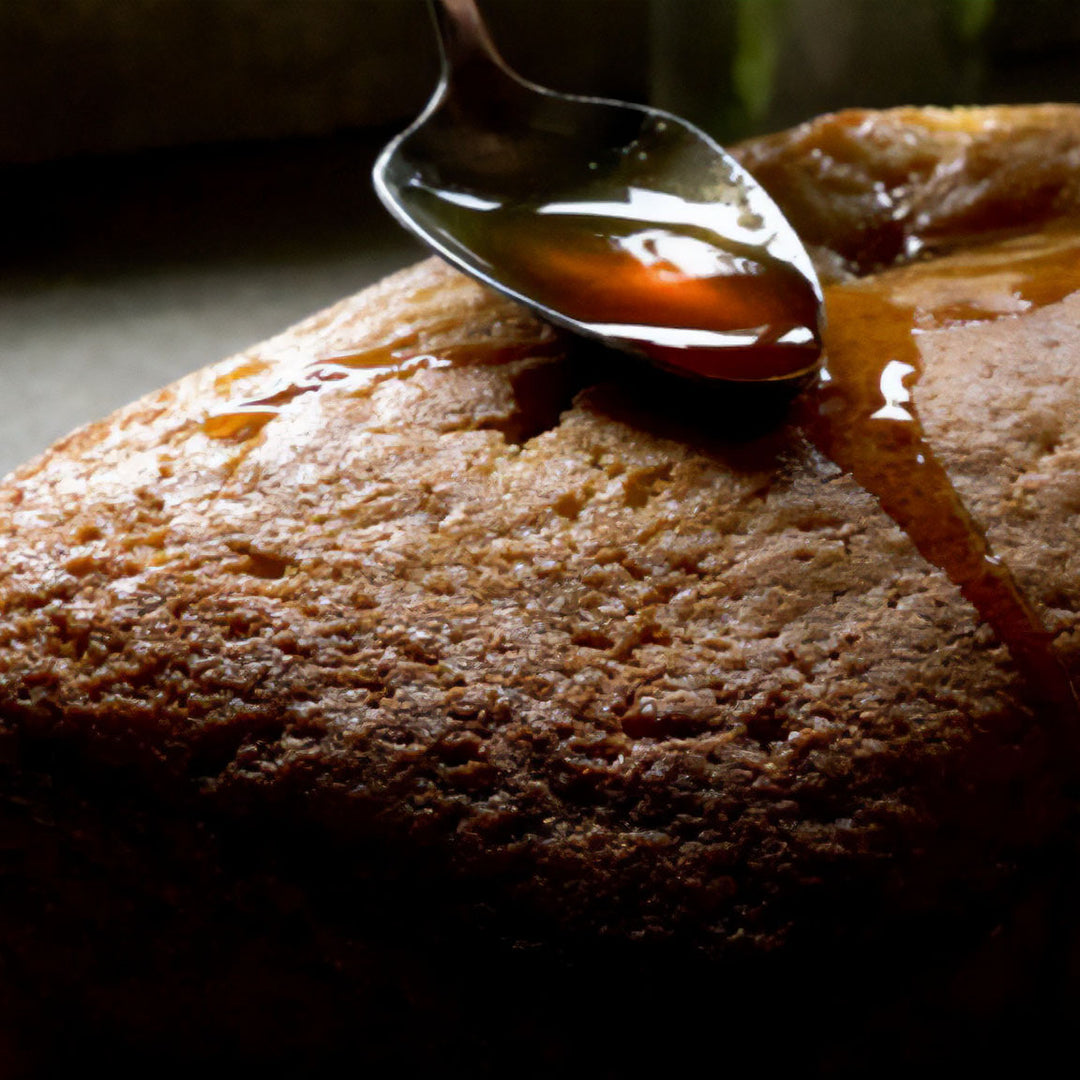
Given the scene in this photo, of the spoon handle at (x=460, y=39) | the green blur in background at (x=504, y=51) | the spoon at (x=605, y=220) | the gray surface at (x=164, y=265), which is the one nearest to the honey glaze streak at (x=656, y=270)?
the spoon at (x=605, y=220)

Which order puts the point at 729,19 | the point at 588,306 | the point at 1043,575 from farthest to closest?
1. the point at 729,19
2. the point at 588,306
3. the point at 1043,575

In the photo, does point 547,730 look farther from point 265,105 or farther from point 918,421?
point 265,105

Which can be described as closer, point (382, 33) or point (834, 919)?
point (834, 919)

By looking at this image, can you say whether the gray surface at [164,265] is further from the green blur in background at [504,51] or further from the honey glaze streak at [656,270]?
the honey glaze streak at [656,270]

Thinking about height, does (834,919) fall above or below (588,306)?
below

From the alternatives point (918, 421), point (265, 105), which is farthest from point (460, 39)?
point (265, 105)

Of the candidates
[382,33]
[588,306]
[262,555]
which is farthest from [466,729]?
[382,33]

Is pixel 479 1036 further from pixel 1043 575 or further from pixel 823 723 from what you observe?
pixel 1043 575
